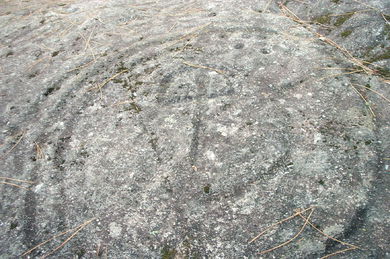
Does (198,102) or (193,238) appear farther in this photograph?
(198,102)

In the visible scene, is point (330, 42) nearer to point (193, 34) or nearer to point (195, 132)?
point (193, 34)

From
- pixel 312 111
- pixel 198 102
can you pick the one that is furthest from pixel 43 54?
pixel 312 111

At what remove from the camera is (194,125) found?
9.23 feet

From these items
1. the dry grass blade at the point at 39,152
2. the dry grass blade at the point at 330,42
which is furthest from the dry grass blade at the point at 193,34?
the dry grass blade at the point at 39,152

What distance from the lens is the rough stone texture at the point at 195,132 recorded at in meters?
A: 2.18

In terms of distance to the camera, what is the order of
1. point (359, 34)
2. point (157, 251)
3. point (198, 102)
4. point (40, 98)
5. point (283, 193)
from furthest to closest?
1. point (359, 34)
2. point (40, 98)
3. point (198, 102)
4. point (283, 193)
5. point (157, 251)

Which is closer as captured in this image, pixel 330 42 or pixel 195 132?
pixel 195 132

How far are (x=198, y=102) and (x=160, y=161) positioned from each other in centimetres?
69

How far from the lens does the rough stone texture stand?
218 cm

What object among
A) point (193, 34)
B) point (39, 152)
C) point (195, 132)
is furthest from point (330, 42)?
point (39, 152)

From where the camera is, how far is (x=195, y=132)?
9.07ft

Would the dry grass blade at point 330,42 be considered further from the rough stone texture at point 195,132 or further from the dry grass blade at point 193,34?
the dry grass blade at point 193,34

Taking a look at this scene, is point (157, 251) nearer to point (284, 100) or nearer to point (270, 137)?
point (270, 137)

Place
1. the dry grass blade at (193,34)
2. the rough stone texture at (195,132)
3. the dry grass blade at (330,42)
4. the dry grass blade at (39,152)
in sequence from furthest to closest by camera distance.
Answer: the dry grass blade at (193,34), the dry grass blade at (330,42), the dry grass blade at (39,152), the rough stone texture at (195,132)
